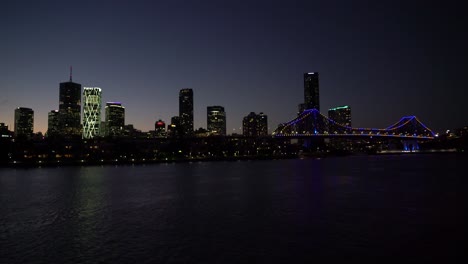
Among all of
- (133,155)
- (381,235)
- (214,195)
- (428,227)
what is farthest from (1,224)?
(133,155)

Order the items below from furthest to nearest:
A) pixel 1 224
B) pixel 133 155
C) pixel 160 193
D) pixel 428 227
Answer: pixel 133 155, pixel 160 193, pixel 1 224, pixel 428 227

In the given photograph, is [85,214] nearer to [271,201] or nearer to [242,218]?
[242,218]

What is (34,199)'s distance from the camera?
29469mm

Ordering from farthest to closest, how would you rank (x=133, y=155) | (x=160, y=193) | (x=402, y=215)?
(x=133, y=155), (x=160, y=193), (x=402, y=215)

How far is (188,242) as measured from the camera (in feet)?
49.4

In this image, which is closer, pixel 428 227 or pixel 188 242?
pixel 188 242

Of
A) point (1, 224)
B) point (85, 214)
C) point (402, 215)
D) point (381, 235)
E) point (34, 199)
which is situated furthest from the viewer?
point (34, 199)

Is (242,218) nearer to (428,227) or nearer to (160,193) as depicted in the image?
(428,227)

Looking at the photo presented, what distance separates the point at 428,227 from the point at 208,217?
11.3 m

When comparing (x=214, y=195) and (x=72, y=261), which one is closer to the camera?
(x=72, y=261)

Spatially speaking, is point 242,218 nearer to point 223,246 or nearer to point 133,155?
point 223,246

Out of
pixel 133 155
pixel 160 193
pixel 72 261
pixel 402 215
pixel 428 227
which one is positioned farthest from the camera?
pixel 133 155

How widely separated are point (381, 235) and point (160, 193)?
21.5m

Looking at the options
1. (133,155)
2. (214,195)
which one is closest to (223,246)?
(214,195)
